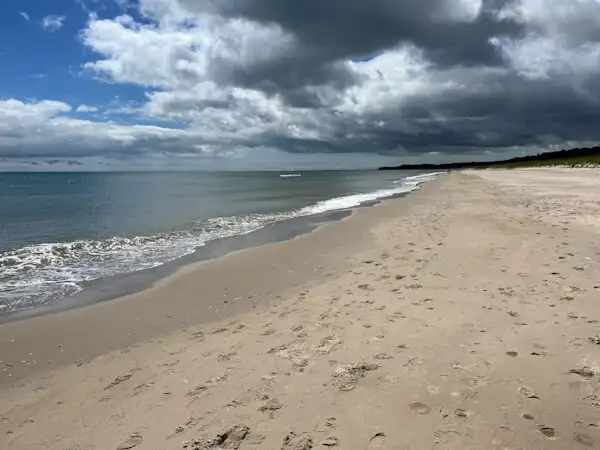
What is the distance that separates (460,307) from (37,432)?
20.6 feet

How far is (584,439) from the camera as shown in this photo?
3.66 metres

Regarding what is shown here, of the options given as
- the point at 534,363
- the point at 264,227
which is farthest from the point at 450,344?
the point at 264,227

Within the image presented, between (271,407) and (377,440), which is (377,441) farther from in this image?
(271,407)

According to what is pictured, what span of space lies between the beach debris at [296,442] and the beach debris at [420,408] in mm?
1122

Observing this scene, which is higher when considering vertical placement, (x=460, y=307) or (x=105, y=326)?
(x=460, y=307)

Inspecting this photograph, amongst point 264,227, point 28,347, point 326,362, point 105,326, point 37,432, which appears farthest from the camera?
point 264,227

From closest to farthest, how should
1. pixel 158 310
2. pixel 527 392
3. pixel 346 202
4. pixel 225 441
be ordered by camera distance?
pixel 225 441 → pixel 527 392 → pixel 158 310 → pixel 346 202

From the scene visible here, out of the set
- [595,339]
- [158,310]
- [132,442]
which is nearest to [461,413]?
[595,339]

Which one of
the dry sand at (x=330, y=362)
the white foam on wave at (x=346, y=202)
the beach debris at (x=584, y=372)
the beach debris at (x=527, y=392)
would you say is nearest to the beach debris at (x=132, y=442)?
the dry sand at (x=330, y=362)

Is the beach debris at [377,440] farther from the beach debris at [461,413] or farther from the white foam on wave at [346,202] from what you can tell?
A: the white foam on wave at [346,202]

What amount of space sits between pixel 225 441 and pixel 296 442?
26.8 inches

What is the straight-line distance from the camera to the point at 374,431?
3965 millimetres

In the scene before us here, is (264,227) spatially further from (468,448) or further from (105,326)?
(468,448)

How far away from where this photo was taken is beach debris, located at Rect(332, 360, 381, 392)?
4.83 metres
